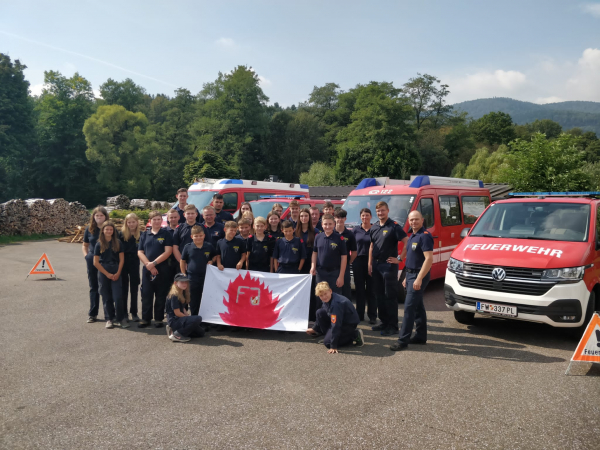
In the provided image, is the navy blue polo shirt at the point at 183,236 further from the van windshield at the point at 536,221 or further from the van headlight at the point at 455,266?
the van windshield at the point at 536,221

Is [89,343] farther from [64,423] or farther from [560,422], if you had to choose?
[560,422]

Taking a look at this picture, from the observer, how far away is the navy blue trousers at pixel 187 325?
6906 mm

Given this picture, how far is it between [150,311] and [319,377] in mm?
3810

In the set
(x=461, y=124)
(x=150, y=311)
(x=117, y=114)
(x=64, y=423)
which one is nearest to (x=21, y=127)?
(x=117, y=114)

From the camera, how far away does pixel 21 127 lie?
158 feet

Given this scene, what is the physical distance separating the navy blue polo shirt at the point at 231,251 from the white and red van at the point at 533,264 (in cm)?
346

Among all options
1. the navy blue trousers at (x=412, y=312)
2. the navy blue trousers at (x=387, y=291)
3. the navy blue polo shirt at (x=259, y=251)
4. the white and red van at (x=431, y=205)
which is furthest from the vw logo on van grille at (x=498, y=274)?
the navy blue polo shirt at (x=259, y=251)

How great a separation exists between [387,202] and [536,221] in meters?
3.28

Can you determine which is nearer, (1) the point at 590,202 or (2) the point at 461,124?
(1) the point at 590,202

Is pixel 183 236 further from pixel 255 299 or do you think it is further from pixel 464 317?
pixel 464 317

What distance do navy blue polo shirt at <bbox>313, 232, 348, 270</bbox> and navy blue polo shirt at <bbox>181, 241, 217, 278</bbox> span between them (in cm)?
195

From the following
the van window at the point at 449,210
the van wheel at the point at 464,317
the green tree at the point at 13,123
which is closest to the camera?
the van wheel at the point at 464,317

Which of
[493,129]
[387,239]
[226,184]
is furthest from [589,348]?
[493,129]

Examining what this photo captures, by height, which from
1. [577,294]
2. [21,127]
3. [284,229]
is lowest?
[577,294]
